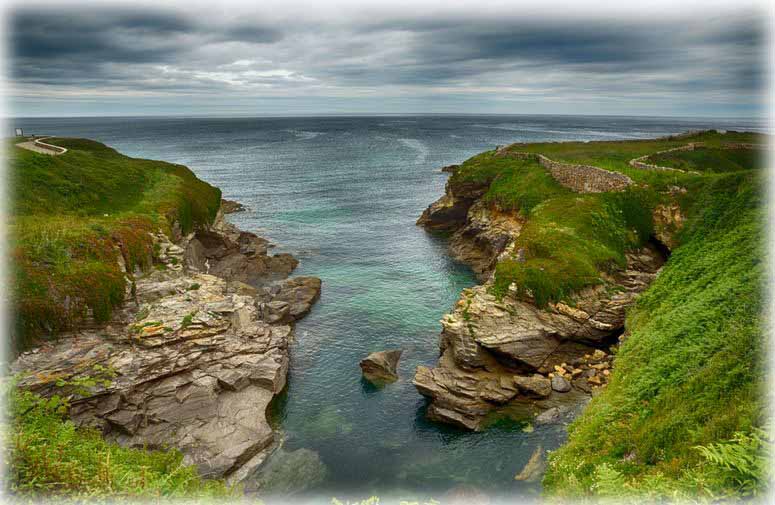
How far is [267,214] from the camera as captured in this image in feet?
304

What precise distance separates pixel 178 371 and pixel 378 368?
1518 cm

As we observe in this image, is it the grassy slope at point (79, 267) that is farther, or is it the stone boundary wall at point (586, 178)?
the stone boundary wall at point (586, 178)

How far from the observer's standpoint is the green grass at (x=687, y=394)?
1400 centimetres

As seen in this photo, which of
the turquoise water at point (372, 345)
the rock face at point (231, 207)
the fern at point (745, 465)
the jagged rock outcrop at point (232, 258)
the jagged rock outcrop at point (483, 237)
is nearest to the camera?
the fern at point (745, 465)

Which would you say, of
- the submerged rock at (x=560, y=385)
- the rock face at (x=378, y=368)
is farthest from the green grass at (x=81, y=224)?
the submerged rock at (x=560, y=385)

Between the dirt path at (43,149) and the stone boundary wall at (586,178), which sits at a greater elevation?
the dirt path at (43,149)

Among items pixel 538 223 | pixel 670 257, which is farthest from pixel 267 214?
pixel 670 257

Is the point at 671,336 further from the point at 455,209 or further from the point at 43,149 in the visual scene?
the point at 43,149

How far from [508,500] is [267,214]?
7680 centimetres

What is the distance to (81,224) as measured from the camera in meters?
41.8

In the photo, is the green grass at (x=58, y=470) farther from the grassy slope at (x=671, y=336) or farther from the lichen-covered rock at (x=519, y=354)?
the lichen-covered rock at (x=519, y=354)

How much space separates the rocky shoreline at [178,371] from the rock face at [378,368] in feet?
22.3

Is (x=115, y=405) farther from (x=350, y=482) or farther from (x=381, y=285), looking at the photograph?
(x=381, y=285)

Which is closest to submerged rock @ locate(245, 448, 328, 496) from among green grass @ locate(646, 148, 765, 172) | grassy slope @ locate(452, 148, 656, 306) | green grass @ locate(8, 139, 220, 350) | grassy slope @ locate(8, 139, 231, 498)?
grassy slope @ locate(8, 139, 231, 498)
